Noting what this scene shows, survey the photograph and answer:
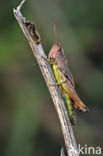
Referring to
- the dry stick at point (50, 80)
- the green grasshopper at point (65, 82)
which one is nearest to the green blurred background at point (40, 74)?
the green grasshopper at point (65, 82)

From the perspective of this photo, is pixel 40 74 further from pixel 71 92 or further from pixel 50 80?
pixel 50 80

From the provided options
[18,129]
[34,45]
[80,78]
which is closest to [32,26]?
[34,45]

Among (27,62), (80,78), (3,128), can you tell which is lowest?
(3,128)

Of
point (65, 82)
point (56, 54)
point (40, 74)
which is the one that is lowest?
point (40, 74)

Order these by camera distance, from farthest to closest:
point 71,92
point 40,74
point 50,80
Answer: point 40,74 → point 71,92 → point 50,80

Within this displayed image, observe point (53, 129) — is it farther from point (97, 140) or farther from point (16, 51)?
point (16, 51)

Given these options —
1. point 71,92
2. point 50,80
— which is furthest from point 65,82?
point 50,80

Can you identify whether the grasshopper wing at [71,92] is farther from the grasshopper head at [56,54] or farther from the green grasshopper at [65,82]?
the grasshopper head at [56,54]
